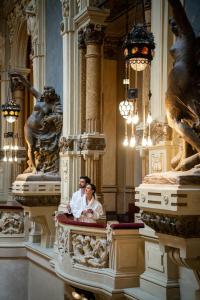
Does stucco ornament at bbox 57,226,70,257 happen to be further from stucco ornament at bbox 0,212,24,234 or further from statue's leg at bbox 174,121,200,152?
stucco ornament at bbox 0,212,24,234

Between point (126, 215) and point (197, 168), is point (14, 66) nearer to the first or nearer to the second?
point (126, 215)

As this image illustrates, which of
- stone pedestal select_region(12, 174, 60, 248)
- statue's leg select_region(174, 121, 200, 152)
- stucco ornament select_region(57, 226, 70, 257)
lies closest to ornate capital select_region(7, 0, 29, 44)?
stone pedestal select_region(12, 174, 60, 248)

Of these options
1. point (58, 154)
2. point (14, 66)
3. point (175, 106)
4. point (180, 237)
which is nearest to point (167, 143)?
point (175, 106)

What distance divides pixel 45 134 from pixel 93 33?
2.89m

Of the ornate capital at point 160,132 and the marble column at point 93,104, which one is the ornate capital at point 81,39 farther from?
the ornate capital at point 160,132

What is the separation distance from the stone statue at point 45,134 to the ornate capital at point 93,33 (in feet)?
6.57

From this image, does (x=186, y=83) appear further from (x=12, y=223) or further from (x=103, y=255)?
(x=12, y=223)

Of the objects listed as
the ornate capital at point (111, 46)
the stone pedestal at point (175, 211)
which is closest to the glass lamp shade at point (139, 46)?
the stone pedestal at point (175, 211)

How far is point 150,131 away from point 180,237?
7.92 feet

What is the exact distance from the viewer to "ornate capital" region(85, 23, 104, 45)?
11648mm

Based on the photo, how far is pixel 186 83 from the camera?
658cm

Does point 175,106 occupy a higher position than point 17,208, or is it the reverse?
point 175,106

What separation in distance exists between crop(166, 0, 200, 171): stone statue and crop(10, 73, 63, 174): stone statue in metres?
6.78

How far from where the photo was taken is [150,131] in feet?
27.5
